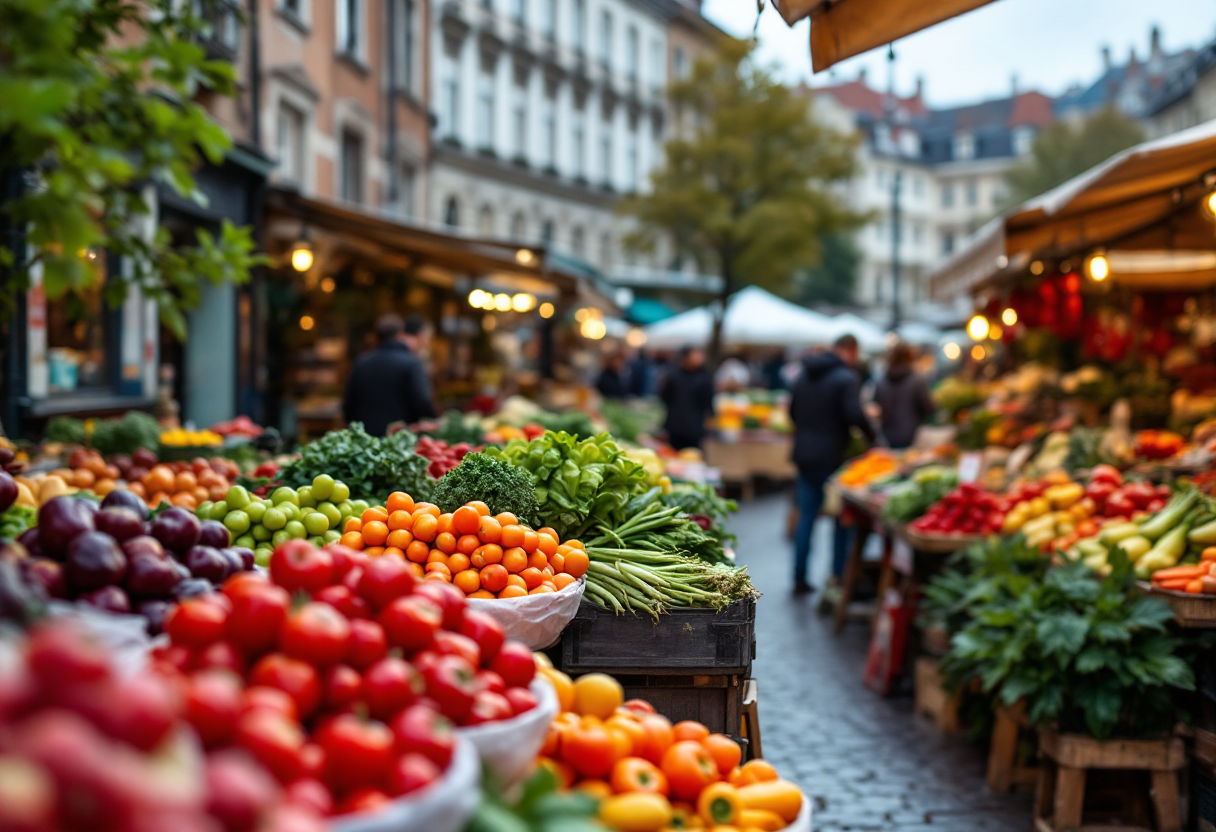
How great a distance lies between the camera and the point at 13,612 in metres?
1.85

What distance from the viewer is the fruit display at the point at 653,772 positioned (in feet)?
7.34

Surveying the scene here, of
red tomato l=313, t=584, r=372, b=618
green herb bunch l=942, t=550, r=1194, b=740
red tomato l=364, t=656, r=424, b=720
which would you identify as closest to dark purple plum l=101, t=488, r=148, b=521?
red tomato l=313, t=584, r=372, b=618

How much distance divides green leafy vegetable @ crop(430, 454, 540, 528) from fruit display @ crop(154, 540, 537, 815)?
1.56 metres

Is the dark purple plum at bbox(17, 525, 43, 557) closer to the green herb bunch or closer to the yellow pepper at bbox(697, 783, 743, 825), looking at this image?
the yellow pepper at bbox(697, 783, 743, 825)

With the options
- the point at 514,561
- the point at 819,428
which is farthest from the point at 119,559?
the point at 819,428

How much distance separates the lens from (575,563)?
371 centimetres

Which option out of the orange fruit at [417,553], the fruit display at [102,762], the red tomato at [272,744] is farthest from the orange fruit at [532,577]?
the fruit display at [102,762]

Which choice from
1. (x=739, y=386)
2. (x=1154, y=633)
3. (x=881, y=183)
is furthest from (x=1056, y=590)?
(x=881, y=183)

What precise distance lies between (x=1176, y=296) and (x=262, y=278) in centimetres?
981

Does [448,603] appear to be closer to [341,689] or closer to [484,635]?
[484,635]

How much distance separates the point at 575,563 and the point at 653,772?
1385 mm

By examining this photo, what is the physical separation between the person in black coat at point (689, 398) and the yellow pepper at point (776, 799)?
38.7 feet

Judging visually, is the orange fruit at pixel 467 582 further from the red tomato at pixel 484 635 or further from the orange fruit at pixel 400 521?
the red tomato at pixel 484 635

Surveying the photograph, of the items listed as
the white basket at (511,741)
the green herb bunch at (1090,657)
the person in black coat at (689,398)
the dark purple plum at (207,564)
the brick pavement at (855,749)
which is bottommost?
the brick pavement at (855,749)
